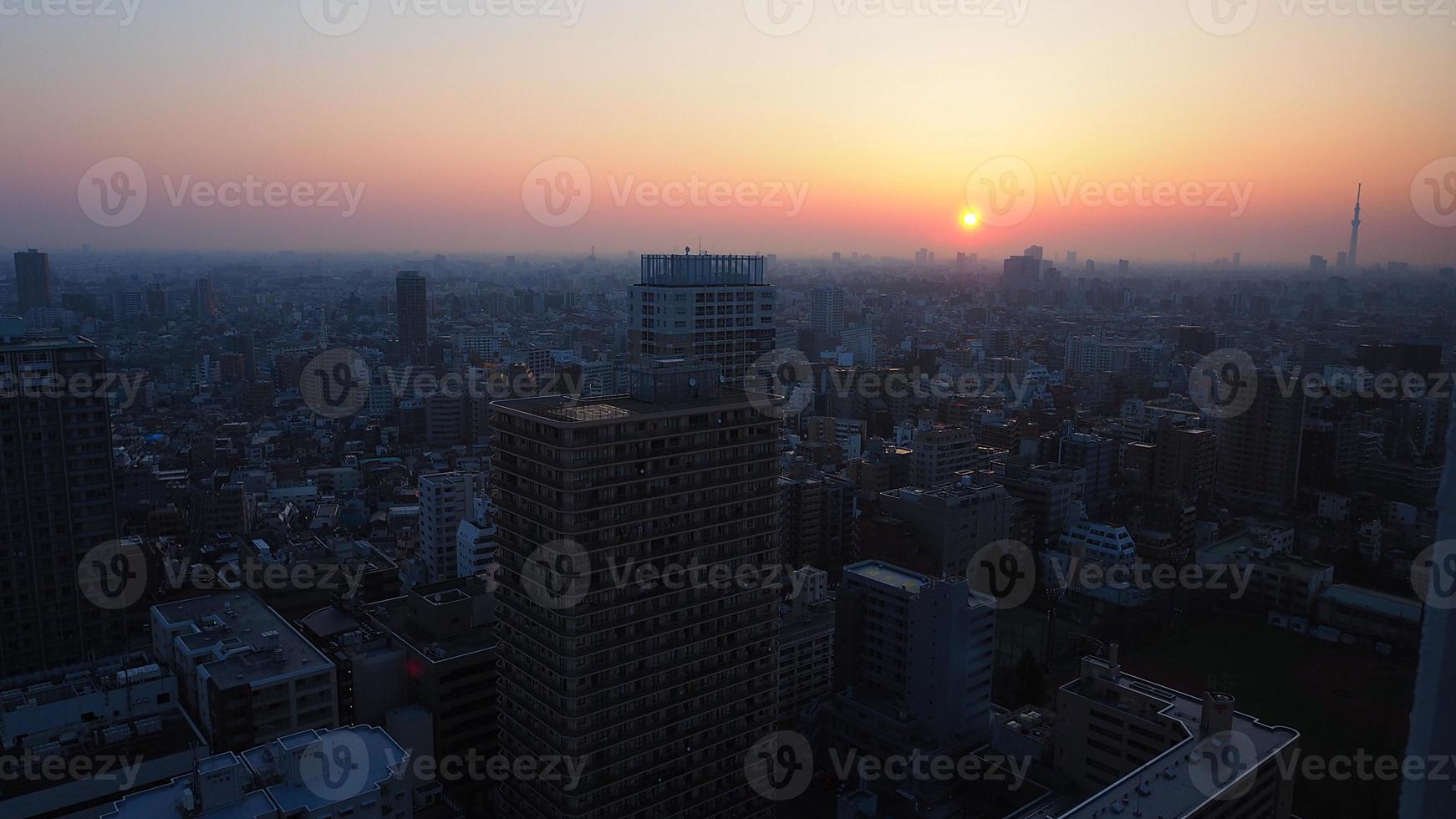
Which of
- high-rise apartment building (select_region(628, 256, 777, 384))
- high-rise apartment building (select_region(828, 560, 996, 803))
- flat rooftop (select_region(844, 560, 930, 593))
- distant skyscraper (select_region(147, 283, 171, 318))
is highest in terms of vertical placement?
high-rise apartment building (select_region(628, 256, 777, 384))

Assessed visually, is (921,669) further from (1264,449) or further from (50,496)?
(1264,449)

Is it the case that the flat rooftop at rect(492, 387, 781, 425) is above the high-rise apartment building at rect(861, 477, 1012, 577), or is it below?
above

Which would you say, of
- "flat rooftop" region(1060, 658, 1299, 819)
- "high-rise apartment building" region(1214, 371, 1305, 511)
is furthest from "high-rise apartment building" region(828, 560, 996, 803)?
"high-rise apartment building" region(1214, 371, 1305, 511)

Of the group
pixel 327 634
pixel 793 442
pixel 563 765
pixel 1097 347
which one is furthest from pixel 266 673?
pixel 1097 347

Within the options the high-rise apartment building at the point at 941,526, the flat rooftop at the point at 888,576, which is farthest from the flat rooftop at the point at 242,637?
the high-rise apartment building at the point at 941,526

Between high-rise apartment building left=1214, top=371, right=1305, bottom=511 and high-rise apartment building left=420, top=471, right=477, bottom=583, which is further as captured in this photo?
high-rise apartment building left=1214, top=371, right=1305, bottom=511

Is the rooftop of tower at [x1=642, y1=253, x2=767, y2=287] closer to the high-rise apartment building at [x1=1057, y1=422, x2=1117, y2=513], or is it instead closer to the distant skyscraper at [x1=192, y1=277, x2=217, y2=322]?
the high-rise apartment building at [x1=1057, y1=422, x2=1117, y2=513]

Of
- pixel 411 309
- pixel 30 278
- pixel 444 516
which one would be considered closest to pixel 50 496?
pixel 444 516
